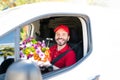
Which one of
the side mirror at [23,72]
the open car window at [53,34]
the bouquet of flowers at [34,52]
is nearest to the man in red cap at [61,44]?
the open car window at [53,34]

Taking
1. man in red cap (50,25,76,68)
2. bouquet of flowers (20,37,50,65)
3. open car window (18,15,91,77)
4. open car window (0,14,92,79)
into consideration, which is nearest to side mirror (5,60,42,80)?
open car window (0,14,92,79)

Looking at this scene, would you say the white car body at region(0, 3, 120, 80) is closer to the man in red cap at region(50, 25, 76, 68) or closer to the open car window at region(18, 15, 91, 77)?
the open car window at region(18, 15, 91, 77)

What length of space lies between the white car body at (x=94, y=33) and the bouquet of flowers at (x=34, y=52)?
0.91ft

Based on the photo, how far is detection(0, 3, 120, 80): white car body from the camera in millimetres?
3311

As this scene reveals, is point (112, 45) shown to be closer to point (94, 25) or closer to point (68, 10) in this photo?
point (94, 25)

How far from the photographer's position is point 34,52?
3.59 meters

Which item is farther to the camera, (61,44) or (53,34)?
(53,34)

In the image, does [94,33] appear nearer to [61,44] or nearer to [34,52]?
[61,44]

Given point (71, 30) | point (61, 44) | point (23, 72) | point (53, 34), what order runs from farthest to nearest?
point (53, 34)
point (71, 30)
point (61, 44)
point (23, 72)

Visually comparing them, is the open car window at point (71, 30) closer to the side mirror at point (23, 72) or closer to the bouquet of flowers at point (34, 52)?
the bouquet of flowers at point (34, 52)

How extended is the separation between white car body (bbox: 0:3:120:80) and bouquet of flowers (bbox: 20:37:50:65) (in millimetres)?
277

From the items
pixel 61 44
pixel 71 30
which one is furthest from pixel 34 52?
pixel 71 30

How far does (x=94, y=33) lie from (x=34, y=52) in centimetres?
60

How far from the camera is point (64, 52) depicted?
4027mm
